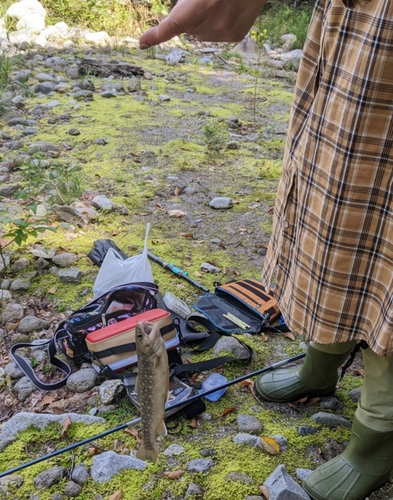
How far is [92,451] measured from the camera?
2.22m

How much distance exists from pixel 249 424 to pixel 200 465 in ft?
1.05

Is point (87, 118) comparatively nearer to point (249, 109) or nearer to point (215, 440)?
point (249, 109)

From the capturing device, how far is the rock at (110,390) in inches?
97.1

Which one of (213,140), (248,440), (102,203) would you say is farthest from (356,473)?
(213,140)

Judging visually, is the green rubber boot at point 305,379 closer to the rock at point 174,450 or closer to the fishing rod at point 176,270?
the rock at point 174,450

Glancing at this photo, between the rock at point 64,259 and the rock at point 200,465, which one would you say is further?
the rock at point 64,259

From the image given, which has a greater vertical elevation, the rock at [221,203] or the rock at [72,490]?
the rock at [221,203]

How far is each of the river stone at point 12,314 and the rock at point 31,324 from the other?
0.07m

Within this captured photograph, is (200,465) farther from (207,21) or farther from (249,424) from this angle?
(207,21)

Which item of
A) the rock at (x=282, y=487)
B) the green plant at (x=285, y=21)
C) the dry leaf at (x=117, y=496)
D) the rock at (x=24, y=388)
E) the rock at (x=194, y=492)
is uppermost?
the green plant at (x=285, y=21)

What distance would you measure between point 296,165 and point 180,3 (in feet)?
2.09

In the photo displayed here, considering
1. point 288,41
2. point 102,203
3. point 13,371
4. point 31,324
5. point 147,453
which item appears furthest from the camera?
point 288,41

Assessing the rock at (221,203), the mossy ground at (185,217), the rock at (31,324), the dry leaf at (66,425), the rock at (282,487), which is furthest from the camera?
the rock at (221,203)

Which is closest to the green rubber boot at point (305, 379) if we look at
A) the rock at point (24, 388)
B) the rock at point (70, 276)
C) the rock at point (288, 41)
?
the rock at point (24, 388)
